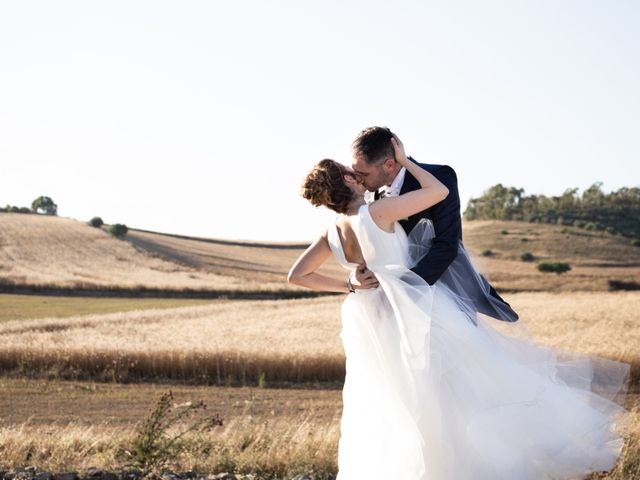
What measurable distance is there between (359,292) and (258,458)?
2.41 metres

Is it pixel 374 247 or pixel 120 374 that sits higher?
pixel 374 247

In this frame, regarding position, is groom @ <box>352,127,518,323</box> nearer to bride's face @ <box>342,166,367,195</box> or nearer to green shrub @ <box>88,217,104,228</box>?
bride's face @ <box>342,166,367,195</box>

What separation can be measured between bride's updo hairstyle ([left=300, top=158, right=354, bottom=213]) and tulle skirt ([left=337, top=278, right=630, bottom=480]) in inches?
21.4

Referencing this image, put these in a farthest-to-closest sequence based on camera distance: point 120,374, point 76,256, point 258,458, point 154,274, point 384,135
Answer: point 76,256 < point 154,274 < point 120,374 < point 258,458 < point 384,135

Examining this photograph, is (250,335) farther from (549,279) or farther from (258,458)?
(549,279)

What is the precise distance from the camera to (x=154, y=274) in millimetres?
73375

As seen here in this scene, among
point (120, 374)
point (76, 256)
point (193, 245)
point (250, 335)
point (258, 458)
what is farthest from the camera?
point (193, 245)

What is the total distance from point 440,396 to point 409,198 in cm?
120

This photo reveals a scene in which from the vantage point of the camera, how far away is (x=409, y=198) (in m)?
5.20

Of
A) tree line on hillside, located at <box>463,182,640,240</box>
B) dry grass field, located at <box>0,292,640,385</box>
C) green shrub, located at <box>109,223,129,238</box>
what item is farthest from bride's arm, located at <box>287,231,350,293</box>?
tree line on hillside, located at <box>463,182,640,240</box>

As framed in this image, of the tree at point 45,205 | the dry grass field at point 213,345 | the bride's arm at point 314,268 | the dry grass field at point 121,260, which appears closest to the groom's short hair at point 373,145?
the bride's arm at point 314,268

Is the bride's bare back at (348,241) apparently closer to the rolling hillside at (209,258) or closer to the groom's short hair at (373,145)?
the groom's short hair at (373,145)

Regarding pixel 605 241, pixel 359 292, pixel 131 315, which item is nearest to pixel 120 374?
pixel 131 315

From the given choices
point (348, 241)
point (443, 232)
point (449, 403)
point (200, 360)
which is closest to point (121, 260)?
point (200, 360)
